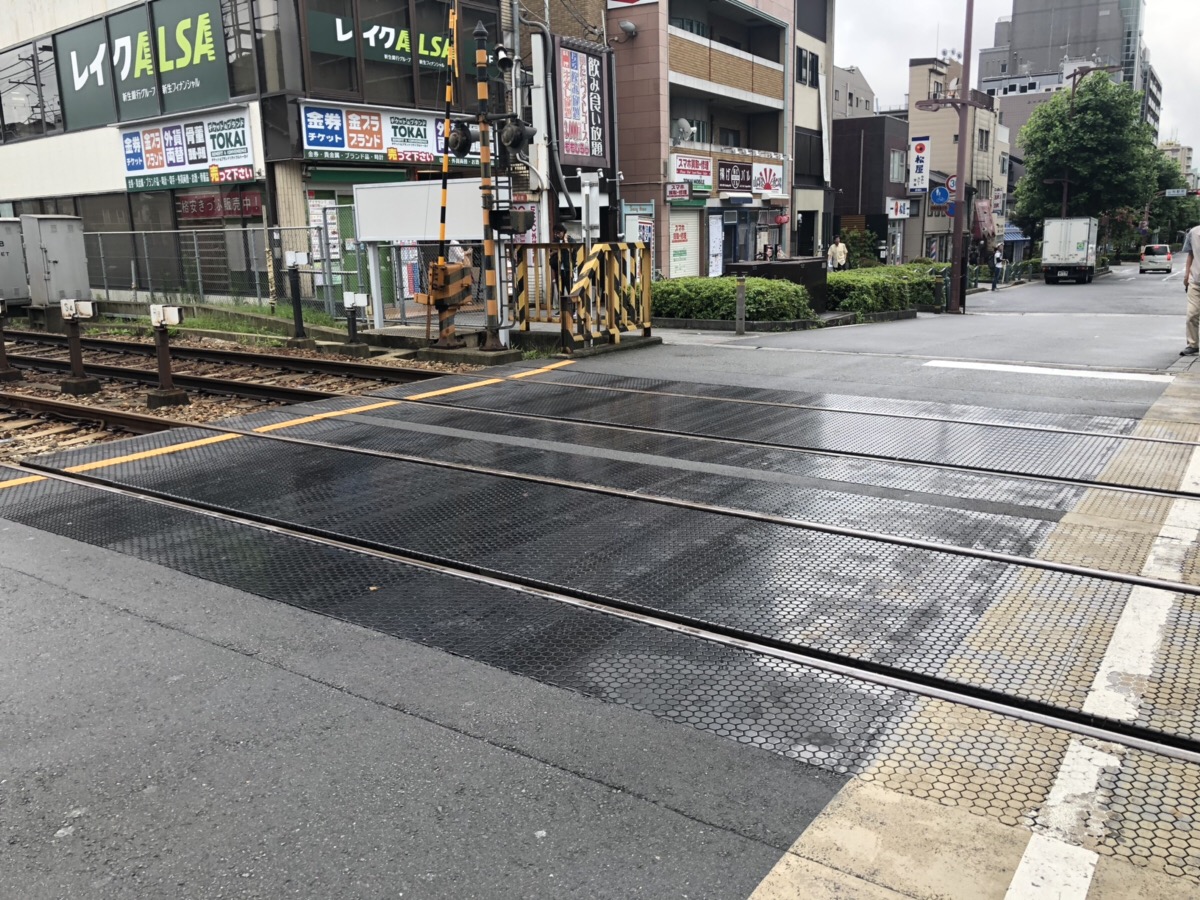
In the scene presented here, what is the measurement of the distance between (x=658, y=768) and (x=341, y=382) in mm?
10695

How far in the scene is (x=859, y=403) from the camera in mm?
10484

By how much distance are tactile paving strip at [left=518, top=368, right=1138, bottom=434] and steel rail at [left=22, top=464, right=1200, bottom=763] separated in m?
5.62

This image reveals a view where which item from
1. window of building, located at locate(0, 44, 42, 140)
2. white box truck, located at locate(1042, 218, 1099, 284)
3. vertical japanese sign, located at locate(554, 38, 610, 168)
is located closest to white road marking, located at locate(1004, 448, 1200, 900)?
vertical japanese sign, located at locate(554, 38, 610, 168)

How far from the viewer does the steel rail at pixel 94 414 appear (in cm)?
1027

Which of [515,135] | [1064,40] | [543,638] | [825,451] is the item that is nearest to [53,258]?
[515,135]

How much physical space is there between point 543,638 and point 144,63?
25.0m

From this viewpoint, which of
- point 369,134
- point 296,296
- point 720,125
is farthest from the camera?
point 720,125

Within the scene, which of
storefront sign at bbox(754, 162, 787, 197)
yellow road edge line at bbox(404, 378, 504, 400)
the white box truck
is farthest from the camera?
the white box truck

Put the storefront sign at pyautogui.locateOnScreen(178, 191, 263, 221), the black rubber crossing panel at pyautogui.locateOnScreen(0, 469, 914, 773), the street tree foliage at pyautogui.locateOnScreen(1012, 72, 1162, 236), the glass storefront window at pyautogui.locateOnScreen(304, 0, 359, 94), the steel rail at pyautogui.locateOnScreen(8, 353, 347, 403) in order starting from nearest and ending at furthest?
the black rubber crossing panel at pyautogui.locateOnScreen(0, 469, 914, 773) < the steel rail at pyautogui.locateOnScreen(8, 353, 347, 403) < the glass storefront window at pyautogui.locateOnScreen(304, 0, 359, 94) < the storefront sign at pyautogui.locateOnScreen(178, 191, 263, 221) < the street tree foliage at pyautogui.locateOnScreen(1012, 72, 1162, 236)

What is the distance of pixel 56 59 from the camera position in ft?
89.5

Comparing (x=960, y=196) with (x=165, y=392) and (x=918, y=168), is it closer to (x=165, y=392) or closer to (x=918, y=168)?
(x=918, y=168)

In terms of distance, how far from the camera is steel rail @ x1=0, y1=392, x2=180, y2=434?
1027 centimetres

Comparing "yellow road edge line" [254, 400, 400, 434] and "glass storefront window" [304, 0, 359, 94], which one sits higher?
"glass storefront window" [304, 0, 359, 94]

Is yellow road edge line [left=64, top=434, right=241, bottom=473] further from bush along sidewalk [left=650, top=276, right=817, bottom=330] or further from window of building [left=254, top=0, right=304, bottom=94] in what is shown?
window of building [left=254, top=0, right=304, bottom=94]
